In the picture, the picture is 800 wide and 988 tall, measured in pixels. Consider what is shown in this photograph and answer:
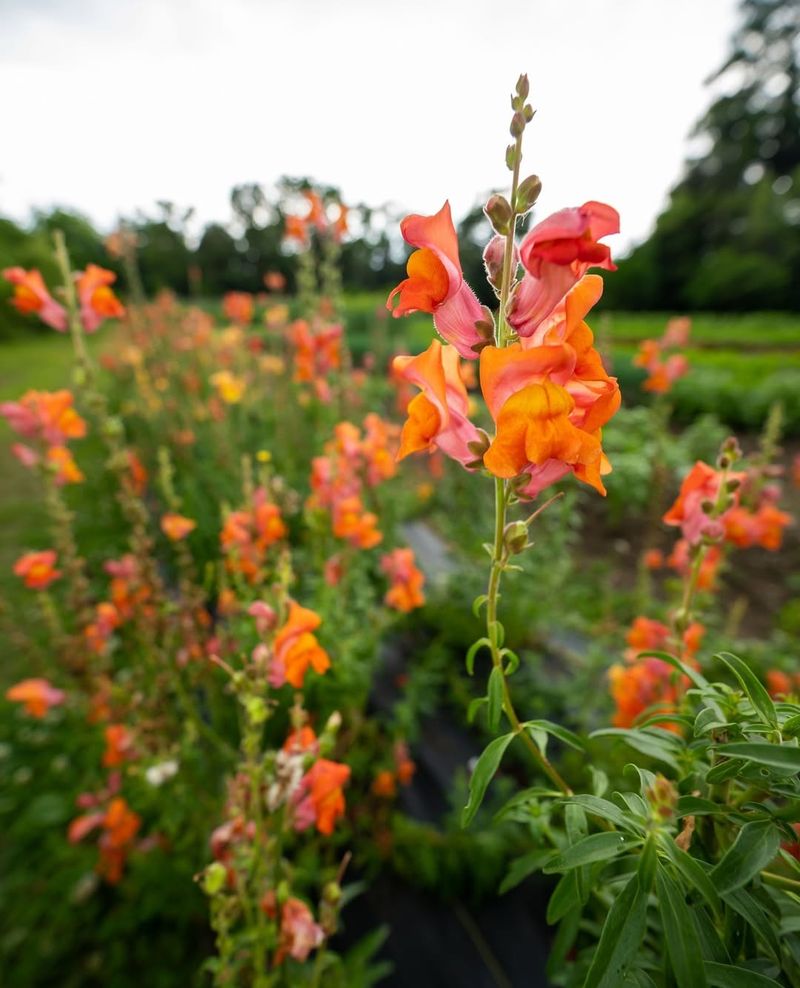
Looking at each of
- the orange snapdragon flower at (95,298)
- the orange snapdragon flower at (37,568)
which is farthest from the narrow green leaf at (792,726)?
the orange snapdragon flower at (37,568)

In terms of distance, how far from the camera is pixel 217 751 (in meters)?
1.84

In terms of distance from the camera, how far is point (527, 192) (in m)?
0.60

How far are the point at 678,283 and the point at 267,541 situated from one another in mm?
27995

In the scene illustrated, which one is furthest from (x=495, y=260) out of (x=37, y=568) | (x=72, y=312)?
(x=37, y=568)

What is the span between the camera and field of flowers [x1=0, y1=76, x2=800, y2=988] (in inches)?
23.4

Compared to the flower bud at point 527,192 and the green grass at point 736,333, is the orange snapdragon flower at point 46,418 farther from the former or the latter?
the green grass at point 736,333

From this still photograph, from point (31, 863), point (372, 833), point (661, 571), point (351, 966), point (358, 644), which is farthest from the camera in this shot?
point (661, 571)

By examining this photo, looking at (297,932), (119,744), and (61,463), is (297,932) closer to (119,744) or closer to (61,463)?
(119,744)

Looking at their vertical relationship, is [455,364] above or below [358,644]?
above

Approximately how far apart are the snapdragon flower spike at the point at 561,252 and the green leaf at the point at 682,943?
0.63 m

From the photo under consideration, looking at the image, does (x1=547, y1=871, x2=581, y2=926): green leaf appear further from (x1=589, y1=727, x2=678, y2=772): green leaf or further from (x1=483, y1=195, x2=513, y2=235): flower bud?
(x1=483, y1=195, x2=513, y2=235): flower bud

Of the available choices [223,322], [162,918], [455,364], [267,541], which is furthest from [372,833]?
[223,322]

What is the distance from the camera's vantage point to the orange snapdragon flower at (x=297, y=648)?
957mm

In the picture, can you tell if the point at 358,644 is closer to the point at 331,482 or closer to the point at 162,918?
the point at 331,482
